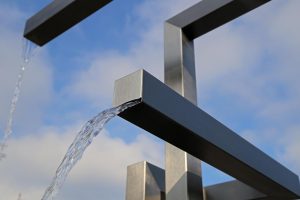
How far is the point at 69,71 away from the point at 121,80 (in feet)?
5.68

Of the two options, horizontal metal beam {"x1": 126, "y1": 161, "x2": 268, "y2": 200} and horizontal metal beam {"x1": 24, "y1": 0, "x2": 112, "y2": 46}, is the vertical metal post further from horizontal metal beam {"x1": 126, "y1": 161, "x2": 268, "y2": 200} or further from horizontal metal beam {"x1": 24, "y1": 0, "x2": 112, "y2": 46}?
horizontal metal beam {"x1": 24, "y1": 0, "x2": 112, "y2": 46}

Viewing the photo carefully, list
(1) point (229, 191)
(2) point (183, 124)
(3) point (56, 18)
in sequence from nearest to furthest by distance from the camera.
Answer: (2) point (183, 124) < (3) point (56, 18) < (1) point (229, 191)

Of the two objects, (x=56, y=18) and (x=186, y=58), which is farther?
(x=186, y=58)

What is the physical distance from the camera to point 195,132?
70.3 inches

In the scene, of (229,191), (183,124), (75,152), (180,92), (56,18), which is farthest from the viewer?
(229,191)

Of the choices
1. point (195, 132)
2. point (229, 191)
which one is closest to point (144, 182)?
point (229, 191)

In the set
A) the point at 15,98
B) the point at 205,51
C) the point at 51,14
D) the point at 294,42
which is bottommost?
the point at 15,98

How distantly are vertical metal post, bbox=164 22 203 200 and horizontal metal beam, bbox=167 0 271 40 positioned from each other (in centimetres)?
5

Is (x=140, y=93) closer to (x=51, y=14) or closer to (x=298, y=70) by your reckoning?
(x=51, y=14)

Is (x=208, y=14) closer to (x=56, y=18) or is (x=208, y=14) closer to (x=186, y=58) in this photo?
(x=186, y=58)

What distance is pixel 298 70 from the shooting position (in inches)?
191

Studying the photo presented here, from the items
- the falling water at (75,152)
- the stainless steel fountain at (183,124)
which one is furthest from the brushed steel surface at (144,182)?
the falling water at (75,152)

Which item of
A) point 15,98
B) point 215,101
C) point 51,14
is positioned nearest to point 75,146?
point 15,98

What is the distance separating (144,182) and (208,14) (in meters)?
1.00
